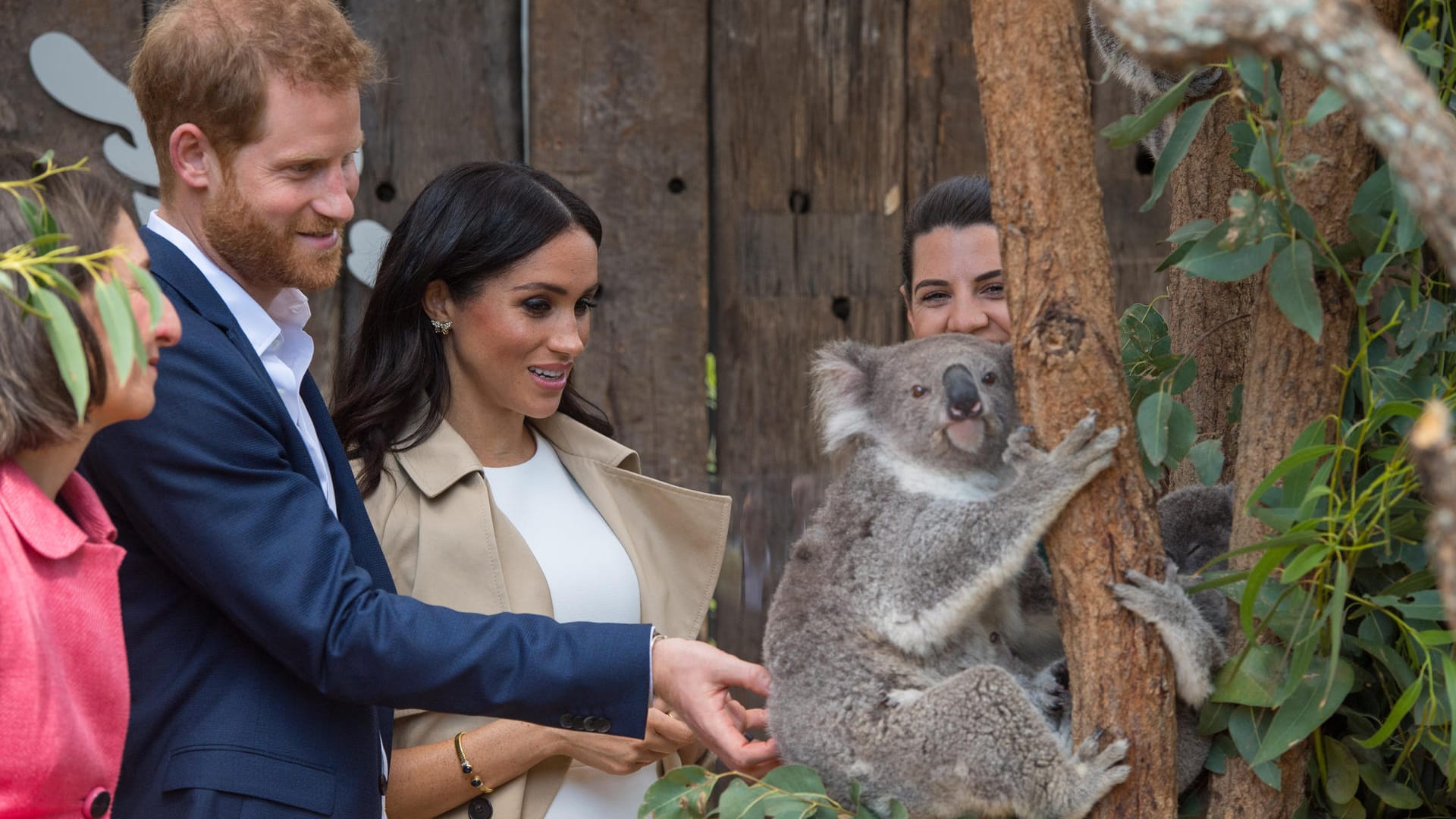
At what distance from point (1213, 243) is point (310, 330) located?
103 inches

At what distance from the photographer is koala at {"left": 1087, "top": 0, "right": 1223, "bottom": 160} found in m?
1.91

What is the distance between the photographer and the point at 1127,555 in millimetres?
1564

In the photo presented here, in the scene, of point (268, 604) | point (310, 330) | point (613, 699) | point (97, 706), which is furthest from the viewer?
point (310, 330)

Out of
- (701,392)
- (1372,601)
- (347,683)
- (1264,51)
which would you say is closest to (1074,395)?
(1372,601)

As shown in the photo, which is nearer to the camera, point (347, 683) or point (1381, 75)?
point (1381, 75)

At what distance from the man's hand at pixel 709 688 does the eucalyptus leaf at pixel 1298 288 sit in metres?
0.97

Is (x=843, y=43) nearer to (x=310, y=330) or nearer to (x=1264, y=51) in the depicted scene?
(x=310, y=330)

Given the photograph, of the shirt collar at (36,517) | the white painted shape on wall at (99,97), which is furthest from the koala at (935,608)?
the white painted shape on wall at (99,97)

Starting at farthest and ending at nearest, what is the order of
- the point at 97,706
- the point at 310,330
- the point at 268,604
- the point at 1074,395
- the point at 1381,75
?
the point at 310,330
the point at 268,604
the point at 1074,395
the point at 97,706
the point at 1381,75

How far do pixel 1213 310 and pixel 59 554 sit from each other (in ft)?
5.71

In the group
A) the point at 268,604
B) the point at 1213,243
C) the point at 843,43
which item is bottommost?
the point at 268,604

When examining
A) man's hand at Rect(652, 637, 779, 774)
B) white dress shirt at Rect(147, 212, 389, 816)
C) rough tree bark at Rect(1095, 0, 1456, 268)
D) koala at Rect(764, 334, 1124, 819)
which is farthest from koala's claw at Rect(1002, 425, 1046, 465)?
white dress shirt at Rect(147, 212, 389, 816)

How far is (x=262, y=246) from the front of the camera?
6.18 feet

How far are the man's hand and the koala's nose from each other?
0.53 meters
